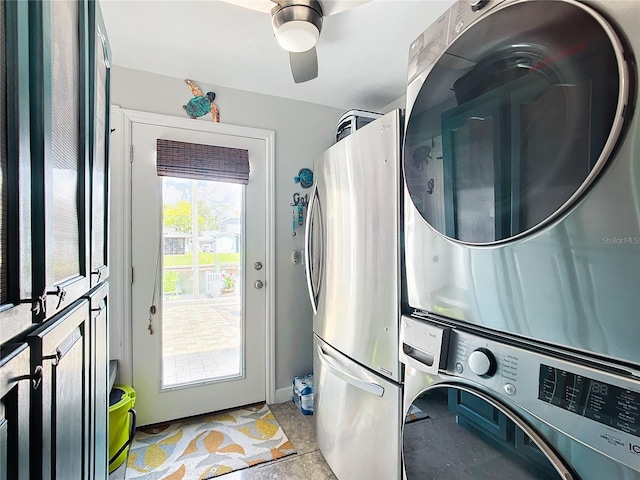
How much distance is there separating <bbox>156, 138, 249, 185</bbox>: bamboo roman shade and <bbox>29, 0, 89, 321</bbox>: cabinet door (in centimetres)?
132

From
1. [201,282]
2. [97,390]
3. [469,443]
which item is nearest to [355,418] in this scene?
[469,443]

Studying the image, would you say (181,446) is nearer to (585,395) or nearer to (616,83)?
(585,395)

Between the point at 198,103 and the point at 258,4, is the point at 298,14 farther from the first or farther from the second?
the point at 198,103

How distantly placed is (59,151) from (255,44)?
57.3 inches

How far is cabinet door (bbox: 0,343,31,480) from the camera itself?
431 millimetres

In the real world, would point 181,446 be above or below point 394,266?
below

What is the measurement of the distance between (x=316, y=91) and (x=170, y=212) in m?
1.38

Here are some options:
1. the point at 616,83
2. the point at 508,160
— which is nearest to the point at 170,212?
the point at 508,160

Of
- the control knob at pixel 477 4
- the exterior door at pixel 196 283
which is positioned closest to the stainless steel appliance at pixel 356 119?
the exterior door at pixel 196 283

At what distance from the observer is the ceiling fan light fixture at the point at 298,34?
1306 millimetres

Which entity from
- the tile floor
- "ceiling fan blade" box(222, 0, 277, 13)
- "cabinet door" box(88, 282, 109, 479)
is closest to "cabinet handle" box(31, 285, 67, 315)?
"cabinet door" box(88, 282, 109, 479)

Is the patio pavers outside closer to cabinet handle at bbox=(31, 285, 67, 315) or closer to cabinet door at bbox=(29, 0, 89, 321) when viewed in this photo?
cabinet door at bbox=(29, 0, 89, 321)

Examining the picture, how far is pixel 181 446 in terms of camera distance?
1.97 meters

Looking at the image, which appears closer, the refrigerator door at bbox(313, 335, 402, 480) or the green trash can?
the refrigerator door at bbox(313, 335, 402, 480)
